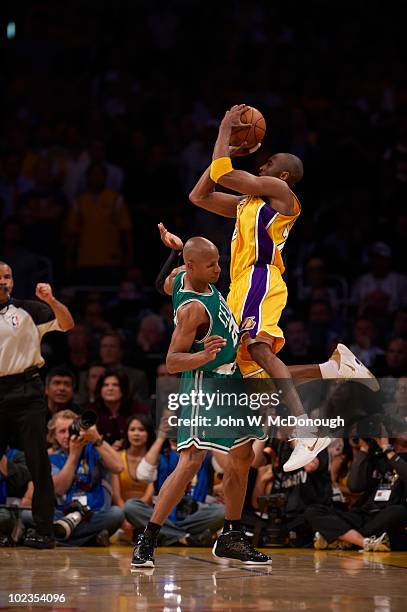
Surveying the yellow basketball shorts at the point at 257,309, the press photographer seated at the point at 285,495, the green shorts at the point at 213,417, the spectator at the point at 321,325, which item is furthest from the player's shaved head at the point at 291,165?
the spectator at the point at 321,325

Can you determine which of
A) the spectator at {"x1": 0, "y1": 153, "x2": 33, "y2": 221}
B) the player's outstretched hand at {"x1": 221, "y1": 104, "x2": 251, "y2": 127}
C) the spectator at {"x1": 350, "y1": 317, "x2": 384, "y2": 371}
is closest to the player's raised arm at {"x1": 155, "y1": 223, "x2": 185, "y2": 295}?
the player's outstretched hand at {"x1": 221, "y1": 104, "x2": 251, "y2": 127}

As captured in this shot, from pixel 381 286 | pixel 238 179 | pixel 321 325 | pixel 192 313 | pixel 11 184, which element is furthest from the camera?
pixel 11 184

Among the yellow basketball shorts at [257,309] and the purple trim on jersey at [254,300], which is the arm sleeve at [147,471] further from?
the purple trim on jersey at [254,300]

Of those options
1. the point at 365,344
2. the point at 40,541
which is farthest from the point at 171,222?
the point at 40,541

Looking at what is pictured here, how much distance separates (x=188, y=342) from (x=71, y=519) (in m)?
2.99

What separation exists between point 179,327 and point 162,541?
3.11m

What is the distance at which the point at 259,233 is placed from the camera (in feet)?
21.6

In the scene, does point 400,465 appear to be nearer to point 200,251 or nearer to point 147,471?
point 147,471

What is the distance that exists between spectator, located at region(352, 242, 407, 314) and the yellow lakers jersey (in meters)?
5.10

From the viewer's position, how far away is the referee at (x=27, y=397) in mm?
7945

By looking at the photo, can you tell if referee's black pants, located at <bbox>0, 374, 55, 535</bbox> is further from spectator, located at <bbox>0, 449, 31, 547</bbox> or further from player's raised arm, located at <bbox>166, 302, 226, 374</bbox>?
player's raised arm, located at <bbox>166, 302, 226, 374</bbox>

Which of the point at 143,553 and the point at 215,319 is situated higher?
the point at 215,319

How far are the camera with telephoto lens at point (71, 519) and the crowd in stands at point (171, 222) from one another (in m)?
0.03

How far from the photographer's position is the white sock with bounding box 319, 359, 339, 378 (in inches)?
274
